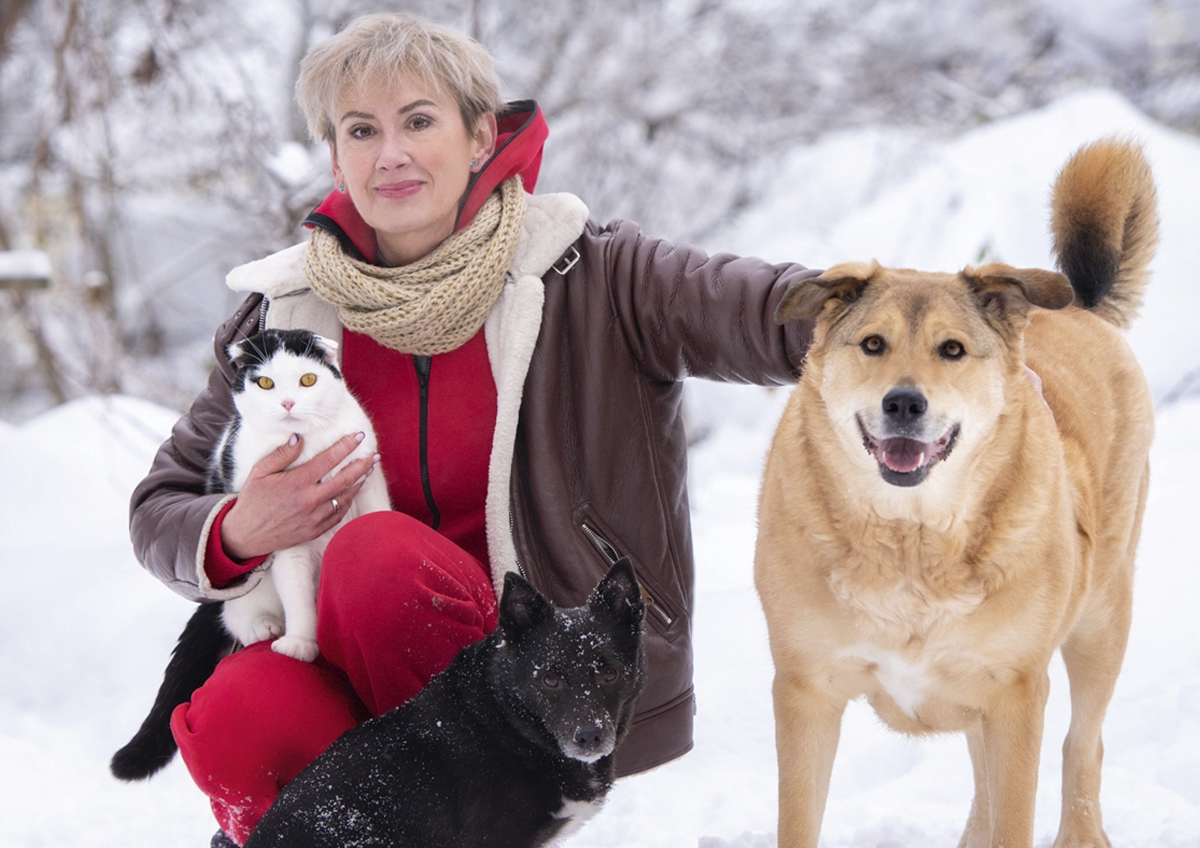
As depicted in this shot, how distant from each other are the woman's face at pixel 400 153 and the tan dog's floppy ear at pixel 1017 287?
114 centimetres

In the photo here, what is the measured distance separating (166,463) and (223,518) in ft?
1.23

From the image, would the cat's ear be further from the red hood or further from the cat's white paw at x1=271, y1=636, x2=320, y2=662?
the cat's white paw at x1=271, y1=636, x2=320, y2=662

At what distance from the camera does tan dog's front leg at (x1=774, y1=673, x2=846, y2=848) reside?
2039 millimetres

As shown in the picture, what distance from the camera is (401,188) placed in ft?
7.53

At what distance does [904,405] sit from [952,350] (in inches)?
7.6

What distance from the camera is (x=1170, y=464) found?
4363 mm

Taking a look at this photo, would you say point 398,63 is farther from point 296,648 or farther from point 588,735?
point 588,735

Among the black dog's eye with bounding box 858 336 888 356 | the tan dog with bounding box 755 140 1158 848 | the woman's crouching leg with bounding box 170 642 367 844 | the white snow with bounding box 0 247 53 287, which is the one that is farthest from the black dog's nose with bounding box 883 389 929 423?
the white snow with bounding box 0 247 53 287

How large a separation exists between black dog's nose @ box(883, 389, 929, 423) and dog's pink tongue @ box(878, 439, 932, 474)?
0.05m

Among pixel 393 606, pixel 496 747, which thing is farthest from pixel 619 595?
pixel 393 606

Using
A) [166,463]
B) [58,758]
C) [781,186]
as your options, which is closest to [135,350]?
[781,186]

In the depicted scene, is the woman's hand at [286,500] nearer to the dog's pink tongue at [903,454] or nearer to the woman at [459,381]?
the woman at [459,381]

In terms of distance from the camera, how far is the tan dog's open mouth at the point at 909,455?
186cm

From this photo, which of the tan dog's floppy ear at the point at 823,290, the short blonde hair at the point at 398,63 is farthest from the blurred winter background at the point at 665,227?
the short blonde hair at the point at 398,63
